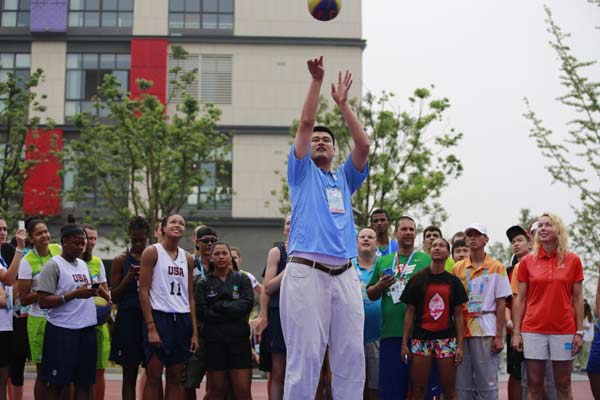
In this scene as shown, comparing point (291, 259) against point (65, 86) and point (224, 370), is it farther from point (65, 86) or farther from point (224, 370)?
point (65, 86)

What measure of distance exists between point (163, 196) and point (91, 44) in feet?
41.0

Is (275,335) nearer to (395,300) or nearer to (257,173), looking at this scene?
(395,300)

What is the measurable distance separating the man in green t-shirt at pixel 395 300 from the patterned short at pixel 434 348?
0.28m

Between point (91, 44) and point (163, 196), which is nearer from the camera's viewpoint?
point (163, 196)

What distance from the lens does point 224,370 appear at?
33.4 feet

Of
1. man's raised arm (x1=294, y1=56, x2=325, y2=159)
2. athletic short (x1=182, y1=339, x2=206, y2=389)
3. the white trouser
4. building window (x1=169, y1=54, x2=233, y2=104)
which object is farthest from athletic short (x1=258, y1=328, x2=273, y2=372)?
building window (x1=169, y1=54, x2=233, y2=104)

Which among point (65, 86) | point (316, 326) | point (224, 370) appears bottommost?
point (224, 370)

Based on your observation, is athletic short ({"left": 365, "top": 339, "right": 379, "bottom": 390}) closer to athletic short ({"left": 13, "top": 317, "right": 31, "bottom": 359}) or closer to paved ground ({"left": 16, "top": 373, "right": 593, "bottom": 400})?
athletic short ({"left": 13, "top": 317, "right": 31, "bottom": 359})

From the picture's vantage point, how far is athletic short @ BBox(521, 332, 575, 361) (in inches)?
384

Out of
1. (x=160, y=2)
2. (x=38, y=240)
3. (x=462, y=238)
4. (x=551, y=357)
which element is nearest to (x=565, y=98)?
(x=462, y=238)

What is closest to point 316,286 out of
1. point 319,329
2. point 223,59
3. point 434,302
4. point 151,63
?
point 319,329

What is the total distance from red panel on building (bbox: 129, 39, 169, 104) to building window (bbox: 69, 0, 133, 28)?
4.39 ft

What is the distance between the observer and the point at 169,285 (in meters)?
9.84

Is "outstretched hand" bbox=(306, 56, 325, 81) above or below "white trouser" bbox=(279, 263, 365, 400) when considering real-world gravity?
above
